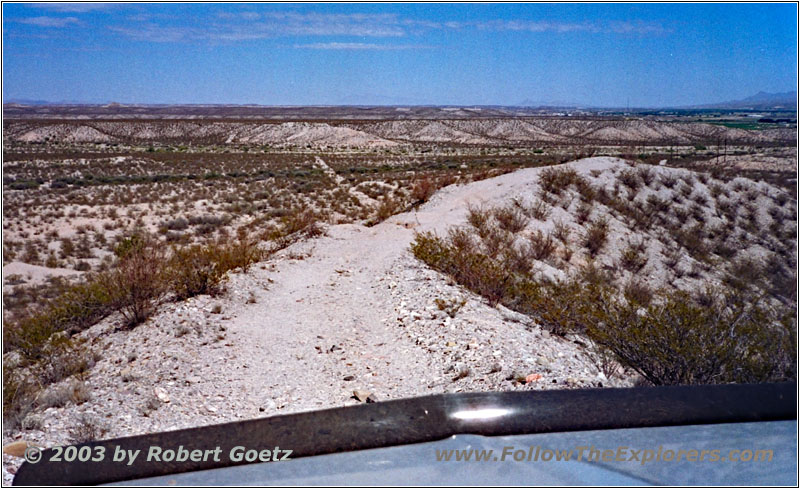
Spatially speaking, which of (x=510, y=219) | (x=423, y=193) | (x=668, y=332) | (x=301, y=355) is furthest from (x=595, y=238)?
(x=301, y=355)

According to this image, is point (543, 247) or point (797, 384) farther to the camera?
point (543, 247)

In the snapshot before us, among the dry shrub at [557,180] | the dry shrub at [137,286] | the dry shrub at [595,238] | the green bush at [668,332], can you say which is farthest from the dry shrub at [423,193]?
the dry shrub at [137,286]

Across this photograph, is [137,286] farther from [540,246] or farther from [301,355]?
[540,246]

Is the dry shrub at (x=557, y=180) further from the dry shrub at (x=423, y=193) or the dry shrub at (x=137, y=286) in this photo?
the dry shrub at (x=137, y=286)

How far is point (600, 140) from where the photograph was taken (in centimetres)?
7731

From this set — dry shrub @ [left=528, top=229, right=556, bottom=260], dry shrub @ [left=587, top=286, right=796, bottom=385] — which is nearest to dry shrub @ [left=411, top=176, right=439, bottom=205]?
dry shrub @ [left=528, top=229, right=556, bottom=260]

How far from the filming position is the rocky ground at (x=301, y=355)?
5762 millimetres

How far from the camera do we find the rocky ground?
18.9ft

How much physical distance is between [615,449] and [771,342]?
520 cm

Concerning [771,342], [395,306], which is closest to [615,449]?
[771,342]

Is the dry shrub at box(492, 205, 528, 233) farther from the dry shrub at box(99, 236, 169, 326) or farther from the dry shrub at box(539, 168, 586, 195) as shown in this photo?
the dry shrub at box(99, 236, 169, 326)

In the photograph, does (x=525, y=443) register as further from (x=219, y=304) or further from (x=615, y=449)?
(x=219, y=304)

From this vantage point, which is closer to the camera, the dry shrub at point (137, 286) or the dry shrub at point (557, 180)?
the dry shrub at point (137, 286)

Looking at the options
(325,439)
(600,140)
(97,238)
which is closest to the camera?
(325,439)
